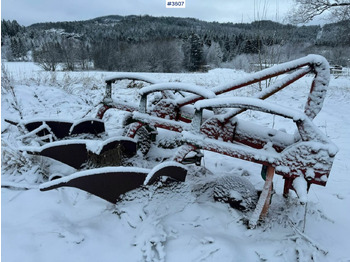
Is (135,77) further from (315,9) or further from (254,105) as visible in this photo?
(315,9)

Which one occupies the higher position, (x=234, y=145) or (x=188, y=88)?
(x=188, y=88)

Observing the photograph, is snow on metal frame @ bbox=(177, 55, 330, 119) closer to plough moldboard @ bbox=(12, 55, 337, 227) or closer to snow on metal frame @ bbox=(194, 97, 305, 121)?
plough moldboard @ bbox=(12, 55, 337, 227)

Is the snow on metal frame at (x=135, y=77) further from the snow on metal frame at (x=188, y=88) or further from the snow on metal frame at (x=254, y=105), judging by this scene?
the snow on metal frame at (x=254, y=105)

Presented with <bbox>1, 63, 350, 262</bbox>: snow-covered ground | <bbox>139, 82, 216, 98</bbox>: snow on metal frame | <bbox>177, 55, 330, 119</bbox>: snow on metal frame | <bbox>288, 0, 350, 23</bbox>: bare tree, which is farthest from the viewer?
<bbox>288, 0, 350, 23</bbox>: bare tree

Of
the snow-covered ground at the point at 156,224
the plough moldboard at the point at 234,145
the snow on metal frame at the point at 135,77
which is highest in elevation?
the snow on metal frame at the point at 135,77

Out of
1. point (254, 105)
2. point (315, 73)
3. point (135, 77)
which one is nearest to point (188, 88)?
point (254, 105)

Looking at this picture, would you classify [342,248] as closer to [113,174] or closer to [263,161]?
[263,161]

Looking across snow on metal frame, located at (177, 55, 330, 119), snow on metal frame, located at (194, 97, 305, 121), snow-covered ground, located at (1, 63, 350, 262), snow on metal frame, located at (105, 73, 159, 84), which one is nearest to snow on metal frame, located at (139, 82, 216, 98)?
snow on metal frame, located at (194, 97, 305, 121)

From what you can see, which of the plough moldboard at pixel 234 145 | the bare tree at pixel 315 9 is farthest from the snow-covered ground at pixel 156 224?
the bare tree at pixel 315 9

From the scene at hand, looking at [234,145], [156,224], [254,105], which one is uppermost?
[254,105]

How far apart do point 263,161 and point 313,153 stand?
13.9 inches

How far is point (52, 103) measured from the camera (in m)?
5.50

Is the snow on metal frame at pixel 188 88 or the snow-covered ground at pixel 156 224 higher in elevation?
the snow on metal frame at pixel 188 88

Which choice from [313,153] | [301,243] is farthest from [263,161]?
[301,243]
